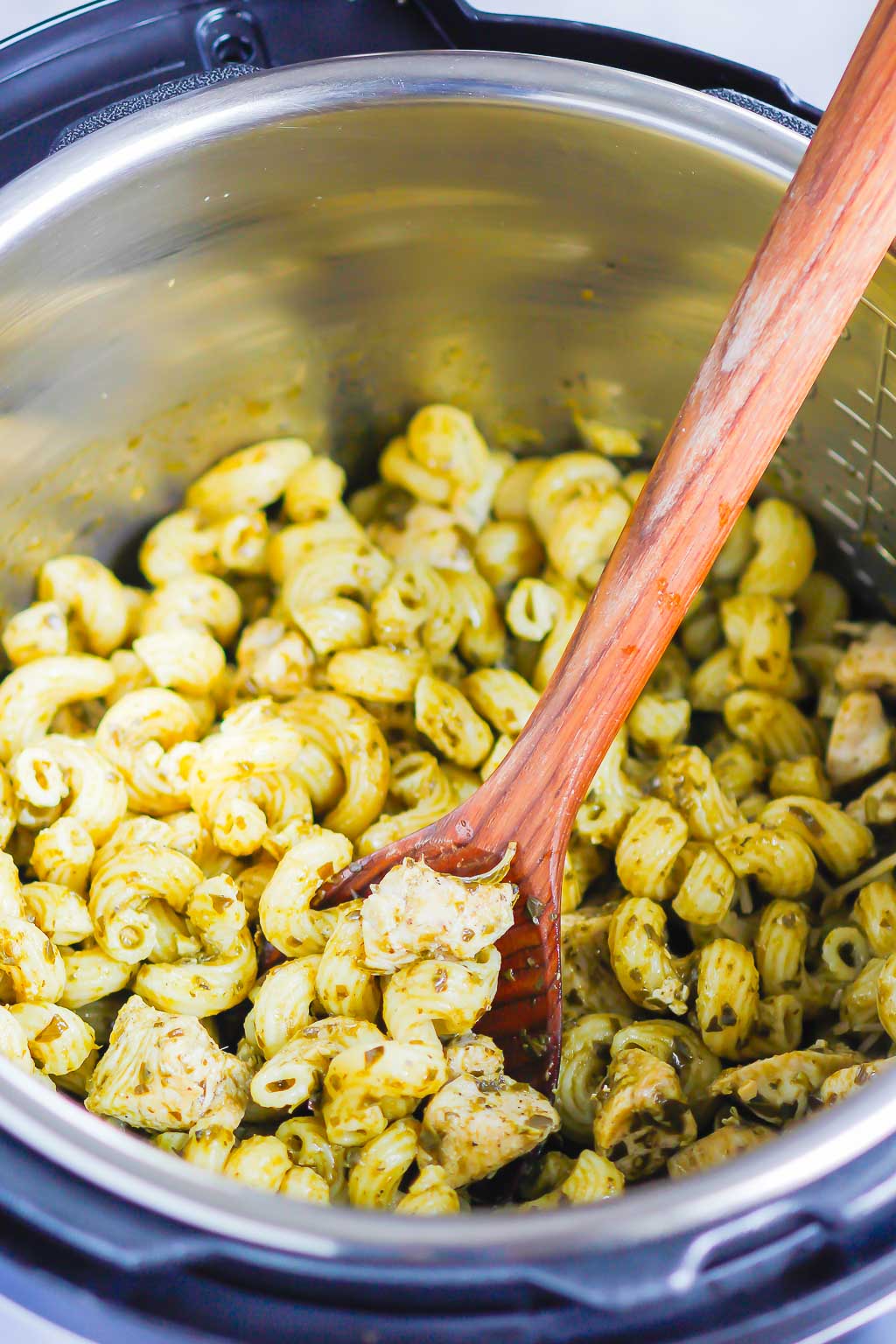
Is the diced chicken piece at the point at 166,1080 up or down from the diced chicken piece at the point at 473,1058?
down

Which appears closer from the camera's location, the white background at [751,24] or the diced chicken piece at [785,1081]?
the diced chicken piece at [785,1081]

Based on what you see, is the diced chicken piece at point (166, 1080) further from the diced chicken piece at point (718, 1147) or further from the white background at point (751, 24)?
the white background at point (751, 24)

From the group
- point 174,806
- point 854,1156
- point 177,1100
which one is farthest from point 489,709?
point 854,1156

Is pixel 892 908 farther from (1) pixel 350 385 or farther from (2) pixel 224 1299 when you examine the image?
(1) pixel 350 385

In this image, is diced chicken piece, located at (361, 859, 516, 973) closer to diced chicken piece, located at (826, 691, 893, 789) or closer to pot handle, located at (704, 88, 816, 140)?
diced chicken piece, located at (826, 691, 893, 789)

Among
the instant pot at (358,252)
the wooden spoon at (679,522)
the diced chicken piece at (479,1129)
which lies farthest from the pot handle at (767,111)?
the diced chicken piece at (479,1129)

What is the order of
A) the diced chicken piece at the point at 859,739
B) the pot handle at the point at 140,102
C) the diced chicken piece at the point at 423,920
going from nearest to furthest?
the diced chicken piece at the point at 423,920, the pot handle at the point at 140,102, the diced chicken piece at the point at 859,739

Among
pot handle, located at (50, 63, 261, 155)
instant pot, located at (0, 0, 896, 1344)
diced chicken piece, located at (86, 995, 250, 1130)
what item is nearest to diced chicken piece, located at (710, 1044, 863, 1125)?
instant pot, located at (0, 0, 896, 1344)
